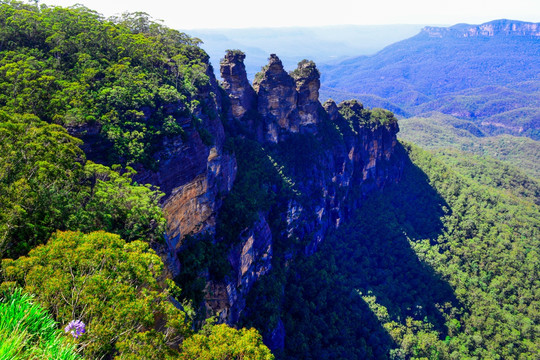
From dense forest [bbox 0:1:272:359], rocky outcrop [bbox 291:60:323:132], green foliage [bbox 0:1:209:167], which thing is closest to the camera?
A: dense forest [bbox 0:1:272:359]

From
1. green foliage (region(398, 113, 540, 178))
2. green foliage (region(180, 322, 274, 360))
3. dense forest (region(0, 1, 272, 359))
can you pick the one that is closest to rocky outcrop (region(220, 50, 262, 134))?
dense forest (region(0, 1, 272, 359))

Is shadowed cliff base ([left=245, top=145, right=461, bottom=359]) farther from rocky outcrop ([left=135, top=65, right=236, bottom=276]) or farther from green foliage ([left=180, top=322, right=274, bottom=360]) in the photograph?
green foliage ([left=180, top=322, right=274, bottom=360])

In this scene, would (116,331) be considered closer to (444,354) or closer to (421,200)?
(444,354)

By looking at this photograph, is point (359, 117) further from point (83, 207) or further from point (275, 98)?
point (83, 207)

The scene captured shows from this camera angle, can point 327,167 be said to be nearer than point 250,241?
No

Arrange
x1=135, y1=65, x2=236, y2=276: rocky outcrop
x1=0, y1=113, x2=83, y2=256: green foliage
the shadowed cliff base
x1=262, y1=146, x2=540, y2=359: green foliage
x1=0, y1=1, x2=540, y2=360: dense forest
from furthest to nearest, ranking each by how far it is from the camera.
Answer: x1=262, y1=146, x2=540, y2=359: green foliage → the shadowed cliff base → x1=135, y1=65, x2=236, y2=276: rocky outcrop → x1=0, y1=113, x2=83, y2=256: green foliage → x1=0, y1=1, x2=540, y2=360: dense forest

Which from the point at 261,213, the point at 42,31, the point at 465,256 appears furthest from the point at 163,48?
the point at 465,256
